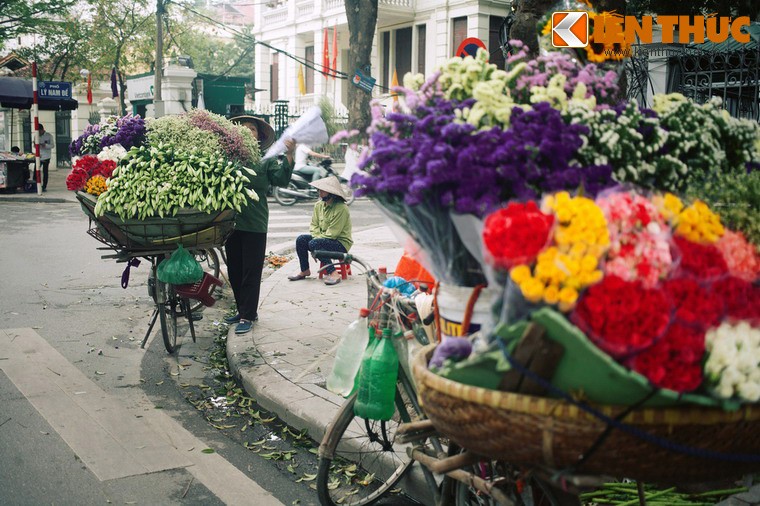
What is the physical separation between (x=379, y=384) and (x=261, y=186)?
Answer: 380cm

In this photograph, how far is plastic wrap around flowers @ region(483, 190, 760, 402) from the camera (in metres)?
1.96

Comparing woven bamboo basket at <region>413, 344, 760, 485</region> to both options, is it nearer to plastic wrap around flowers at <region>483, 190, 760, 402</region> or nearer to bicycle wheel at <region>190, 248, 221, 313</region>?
plastic wrap around flowers at <region>483, 190, 760, 402</region>

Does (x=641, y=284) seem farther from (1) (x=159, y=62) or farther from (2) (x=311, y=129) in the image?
(1) (x=159, y=62)

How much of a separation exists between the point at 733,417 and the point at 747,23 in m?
5.79

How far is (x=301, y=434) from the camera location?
4723mm

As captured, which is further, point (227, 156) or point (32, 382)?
point (227, 156)

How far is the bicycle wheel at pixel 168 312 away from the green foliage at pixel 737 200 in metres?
4.95

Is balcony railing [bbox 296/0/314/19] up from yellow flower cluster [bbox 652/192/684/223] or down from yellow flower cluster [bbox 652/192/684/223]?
up

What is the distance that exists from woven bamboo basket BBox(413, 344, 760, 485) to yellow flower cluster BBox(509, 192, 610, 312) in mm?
313

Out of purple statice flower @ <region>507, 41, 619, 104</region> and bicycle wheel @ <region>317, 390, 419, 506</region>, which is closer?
purple statice flower @ <region>507, 41, 619, 104</region>

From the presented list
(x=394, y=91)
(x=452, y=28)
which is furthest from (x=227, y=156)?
(x=452, y=28)

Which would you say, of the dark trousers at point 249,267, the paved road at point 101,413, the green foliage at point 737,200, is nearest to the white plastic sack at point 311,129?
the dark trousers at point 249,267

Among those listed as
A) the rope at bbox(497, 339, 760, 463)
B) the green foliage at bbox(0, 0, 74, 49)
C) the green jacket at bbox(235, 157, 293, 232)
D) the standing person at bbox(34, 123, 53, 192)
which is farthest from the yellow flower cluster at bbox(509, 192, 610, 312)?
the green foliage at bbox(0, 0, 74, 49)

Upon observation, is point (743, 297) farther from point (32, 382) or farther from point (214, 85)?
point (214, 85)
